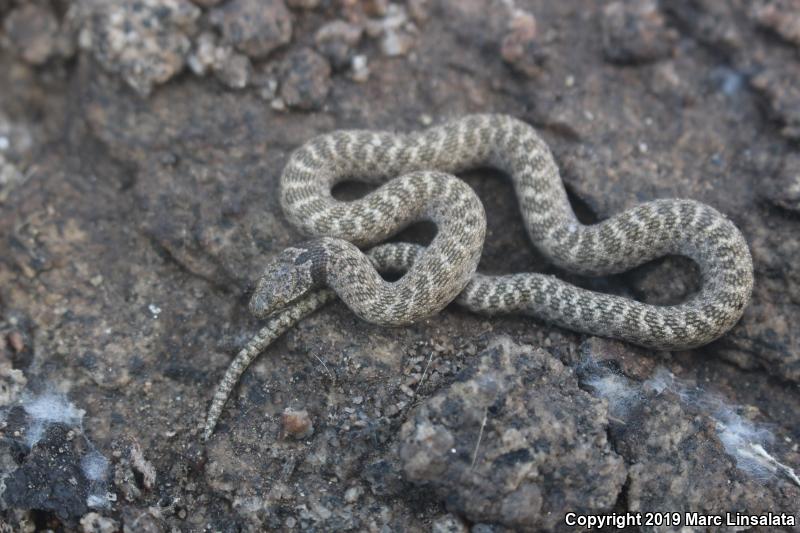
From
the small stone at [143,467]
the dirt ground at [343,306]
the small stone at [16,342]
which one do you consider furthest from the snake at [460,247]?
the small stone at [16,342]

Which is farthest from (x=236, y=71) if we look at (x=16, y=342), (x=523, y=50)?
(x=16, y=342)

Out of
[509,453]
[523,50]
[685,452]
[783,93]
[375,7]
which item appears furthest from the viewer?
[375,7]

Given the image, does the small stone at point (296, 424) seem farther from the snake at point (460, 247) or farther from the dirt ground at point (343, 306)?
the snake at point (460, 247)

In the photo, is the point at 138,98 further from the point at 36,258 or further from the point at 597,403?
the point at 597,403

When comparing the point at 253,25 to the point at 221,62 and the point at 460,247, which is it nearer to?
the point at 221,62

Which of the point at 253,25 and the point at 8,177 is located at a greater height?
the point at 253,25

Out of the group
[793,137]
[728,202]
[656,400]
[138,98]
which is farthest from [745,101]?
[138,98]

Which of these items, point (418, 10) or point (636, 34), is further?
point (418, 10)
